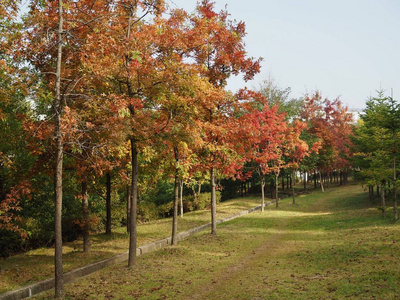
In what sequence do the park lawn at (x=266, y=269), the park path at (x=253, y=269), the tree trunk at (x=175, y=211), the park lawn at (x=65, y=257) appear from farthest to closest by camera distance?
the tree trunk at (x=175, y=211) → the park lawn at (x=65, y=257) → the park path at (x=253, y=269) → the park lawn at (x=266, y=269)

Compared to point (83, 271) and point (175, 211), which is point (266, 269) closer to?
point (175, 211)

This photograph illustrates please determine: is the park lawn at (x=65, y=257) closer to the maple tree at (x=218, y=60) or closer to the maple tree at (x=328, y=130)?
the maple tree at (x=218, y=60)

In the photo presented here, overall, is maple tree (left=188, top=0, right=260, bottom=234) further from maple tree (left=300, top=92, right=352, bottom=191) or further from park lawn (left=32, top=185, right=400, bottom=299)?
maple tree (left=300, top=92, right=352, bottom=191)

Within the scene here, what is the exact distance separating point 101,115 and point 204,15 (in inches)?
333

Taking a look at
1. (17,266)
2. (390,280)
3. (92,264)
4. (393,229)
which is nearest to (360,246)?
(393,229)

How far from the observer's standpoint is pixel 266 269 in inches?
364

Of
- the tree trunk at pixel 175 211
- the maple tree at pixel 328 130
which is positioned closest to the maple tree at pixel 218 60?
the tree trunk at pixel 175 211

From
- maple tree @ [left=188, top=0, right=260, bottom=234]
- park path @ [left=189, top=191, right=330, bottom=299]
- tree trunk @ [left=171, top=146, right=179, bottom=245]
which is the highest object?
maple tree @ [left=188, top=0, right=260, bottom=234]

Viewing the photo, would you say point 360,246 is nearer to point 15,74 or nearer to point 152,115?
point 152,115

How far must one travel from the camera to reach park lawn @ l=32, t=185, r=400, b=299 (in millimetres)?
7207

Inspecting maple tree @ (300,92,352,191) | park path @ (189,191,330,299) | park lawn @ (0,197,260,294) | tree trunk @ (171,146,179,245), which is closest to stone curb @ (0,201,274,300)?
park lawn @ (0,197,260,294)

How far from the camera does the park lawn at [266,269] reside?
7207 millimetres

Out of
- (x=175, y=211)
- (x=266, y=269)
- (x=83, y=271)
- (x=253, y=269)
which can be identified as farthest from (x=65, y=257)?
(x=266, y=269)

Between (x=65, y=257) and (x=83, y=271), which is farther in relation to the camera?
(x=65, y=257)
